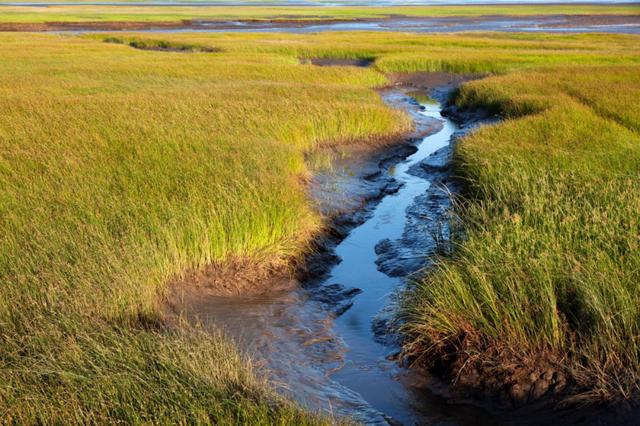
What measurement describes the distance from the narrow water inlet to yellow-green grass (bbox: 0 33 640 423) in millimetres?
670

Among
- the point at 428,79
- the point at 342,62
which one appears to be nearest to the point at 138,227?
the point at 428,79

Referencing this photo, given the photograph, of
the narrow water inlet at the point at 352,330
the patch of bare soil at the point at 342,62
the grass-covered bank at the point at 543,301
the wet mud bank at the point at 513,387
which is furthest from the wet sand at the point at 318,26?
the wet mud bank at the point at 513,387

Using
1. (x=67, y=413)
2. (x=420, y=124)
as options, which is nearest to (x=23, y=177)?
(x=67, y=413)

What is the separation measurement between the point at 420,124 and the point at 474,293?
15.3 meters

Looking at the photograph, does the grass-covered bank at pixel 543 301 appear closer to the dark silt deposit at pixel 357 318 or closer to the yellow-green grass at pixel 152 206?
the yellow-green grass at pixel 152 206

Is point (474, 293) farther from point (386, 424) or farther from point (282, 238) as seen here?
point (282, 238)

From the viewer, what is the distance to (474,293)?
7395 mm

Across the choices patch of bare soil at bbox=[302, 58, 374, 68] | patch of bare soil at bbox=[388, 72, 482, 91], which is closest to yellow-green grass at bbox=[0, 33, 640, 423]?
patch of bare soil at bbox=[388, 72, 482, 91]

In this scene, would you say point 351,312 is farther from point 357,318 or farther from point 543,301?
point 543,301

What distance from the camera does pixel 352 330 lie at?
8.38 metres

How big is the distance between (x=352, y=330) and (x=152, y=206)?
11.2 ft

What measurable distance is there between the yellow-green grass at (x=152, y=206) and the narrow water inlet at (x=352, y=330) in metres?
0.67

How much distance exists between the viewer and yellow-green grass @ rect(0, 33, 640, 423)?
5500mm

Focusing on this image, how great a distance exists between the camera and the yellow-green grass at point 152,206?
5500mm
